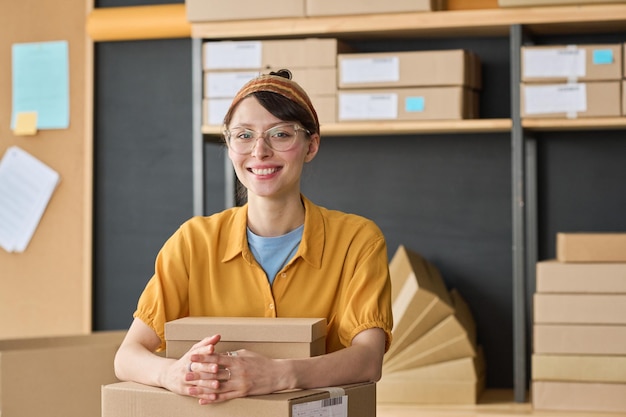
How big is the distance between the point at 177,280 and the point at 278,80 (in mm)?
424

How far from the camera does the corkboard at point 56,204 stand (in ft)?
12.0

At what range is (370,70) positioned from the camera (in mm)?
3043

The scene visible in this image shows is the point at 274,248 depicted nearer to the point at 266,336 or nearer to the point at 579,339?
the point at 266,336

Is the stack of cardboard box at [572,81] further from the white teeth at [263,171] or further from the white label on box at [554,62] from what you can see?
the white teeth at [263,171]

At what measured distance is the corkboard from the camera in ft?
12.0

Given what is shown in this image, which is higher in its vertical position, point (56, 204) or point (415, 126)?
point (415, 126)

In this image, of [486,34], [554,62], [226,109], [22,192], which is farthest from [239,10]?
[22,192]

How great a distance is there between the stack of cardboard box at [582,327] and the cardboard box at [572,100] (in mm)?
352

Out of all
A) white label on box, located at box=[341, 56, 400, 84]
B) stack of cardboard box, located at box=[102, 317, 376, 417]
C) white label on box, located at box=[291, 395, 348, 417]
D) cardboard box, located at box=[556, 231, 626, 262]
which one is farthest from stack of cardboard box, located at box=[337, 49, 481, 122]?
white label on box, located at box=[291, 395, 348, 417]

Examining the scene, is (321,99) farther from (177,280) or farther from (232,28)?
(177,280)

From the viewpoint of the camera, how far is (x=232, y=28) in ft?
10.2

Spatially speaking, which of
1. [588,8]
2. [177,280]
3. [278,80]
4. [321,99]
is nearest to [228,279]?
[177,280]

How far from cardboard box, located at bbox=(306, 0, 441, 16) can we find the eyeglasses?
1.20 meters

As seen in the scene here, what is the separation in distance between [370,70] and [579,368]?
1043mm
